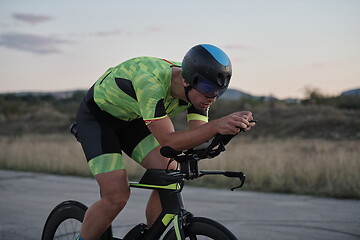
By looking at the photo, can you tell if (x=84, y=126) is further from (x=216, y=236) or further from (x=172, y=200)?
(x=216, y=236)

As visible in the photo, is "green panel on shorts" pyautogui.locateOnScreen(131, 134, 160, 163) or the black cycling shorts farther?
"green panel on shorts" pyautogui.locateOnScreen(131, 134, 160, 163)

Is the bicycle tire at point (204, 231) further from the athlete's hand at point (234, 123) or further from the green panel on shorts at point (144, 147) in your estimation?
the green panel on shorts at point (144, 147)

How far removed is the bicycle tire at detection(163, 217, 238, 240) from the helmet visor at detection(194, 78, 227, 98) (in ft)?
2.33

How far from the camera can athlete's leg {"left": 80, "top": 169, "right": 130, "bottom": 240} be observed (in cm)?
357

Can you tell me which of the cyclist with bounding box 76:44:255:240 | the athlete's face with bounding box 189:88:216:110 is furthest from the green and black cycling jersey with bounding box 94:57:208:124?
the athlete's face with bounding box 189:88:216:110

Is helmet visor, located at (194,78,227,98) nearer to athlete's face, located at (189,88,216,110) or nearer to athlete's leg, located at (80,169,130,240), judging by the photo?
athlete's face, located at (189,88,216,110)

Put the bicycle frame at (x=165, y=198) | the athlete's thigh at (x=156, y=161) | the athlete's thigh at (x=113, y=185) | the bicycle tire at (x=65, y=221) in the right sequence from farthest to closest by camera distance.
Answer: the bicycle tire at (x=65, y=221), the athlete's thigh at (x=156, y=161), the athlete's thigh at (x=113, y=185), the bicycle frame at (x=165, y=198)

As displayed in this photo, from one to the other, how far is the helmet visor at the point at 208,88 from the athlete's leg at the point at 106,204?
32.7 inches

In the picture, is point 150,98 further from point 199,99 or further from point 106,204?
point 106,204

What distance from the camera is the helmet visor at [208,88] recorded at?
3.13 m

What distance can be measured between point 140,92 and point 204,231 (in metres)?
0.89

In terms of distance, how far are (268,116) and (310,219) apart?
26.4 meters

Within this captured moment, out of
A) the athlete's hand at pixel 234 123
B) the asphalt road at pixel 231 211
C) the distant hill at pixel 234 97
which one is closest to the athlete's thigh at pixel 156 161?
the athlete's hand at pixel 234 123

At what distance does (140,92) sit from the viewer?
3291mm
